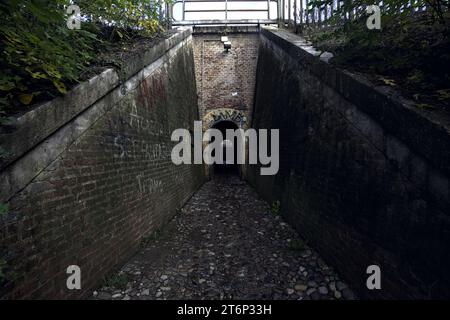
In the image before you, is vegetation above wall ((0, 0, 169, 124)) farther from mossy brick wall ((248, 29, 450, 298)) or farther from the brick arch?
the brick arch

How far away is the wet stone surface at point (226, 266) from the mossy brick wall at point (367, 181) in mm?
374

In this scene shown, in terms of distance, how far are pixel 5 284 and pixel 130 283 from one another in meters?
2.04

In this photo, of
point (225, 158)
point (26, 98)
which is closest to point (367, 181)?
point (26, 98)

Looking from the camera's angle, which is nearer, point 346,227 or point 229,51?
point 346,227

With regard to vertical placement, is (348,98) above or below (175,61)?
below

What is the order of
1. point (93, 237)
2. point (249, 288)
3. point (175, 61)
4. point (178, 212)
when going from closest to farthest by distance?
point (93, 237) → point (249, 288) → point (178, 212) → point (175, 61)

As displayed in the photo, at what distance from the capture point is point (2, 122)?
8.23ft

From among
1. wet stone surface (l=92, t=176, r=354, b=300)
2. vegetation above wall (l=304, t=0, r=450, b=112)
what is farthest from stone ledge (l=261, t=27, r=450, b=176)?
wet stone surface (l=92, t=176, r=354, b=300)

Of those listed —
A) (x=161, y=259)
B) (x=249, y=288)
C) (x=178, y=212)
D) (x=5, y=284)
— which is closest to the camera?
(x=5, y=284)

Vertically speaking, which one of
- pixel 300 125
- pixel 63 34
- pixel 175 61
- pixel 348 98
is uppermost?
pixel 175 61

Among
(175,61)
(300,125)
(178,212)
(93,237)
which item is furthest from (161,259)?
(175,61)

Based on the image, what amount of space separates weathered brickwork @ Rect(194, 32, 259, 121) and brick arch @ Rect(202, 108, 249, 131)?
0.17 m

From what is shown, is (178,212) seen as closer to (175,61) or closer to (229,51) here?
(175,61)

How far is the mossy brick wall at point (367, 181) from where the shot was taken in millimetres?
2545
